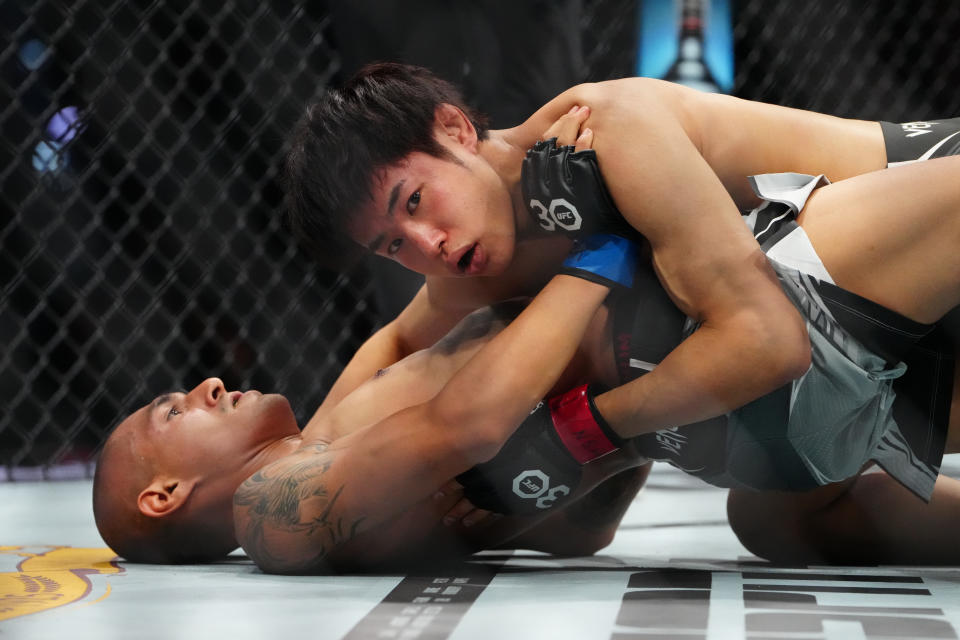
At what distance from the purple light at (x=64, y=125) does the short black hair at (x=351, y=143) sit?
157 centimetres

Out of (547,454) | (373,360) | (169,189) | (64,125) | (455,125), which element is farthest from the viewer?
(169,189)

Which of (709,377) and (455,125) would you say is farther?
(455,125)

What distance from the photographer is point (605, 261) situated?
0.94 metres

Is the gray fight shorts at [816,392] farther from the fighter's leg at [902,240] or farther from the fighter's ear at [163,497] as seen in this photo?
the fighter's ear at [163,497]

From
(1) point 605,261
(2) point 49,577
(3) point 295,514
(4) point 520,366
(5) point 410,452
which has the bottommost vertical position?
A: (2) point 49,577

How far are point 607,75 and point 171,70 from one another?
3.91ft

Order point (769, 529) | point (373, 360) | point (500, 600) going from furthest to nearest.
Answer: point (373, 360) < point (769, 529) < point (500, 600)

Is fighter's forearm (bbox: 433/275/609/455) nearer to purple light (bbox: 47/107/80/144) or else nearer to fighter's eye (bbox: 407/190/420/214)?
fighter's eye (bbox: 407/190/420/214)

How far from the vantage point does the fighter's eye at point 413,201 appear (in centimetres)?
101

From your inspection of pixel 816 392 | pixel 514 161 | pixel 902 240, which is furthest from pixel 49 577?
pixel 902 240

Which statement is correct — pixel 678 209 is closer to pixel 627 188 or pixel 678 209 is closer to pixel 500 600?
pixel 627 188

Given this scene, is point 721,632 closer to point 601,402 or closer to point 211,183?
point 601,402

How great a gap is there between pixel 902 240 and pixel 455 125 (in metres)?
0.45

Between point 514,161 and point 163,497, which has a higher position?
point 514,161
